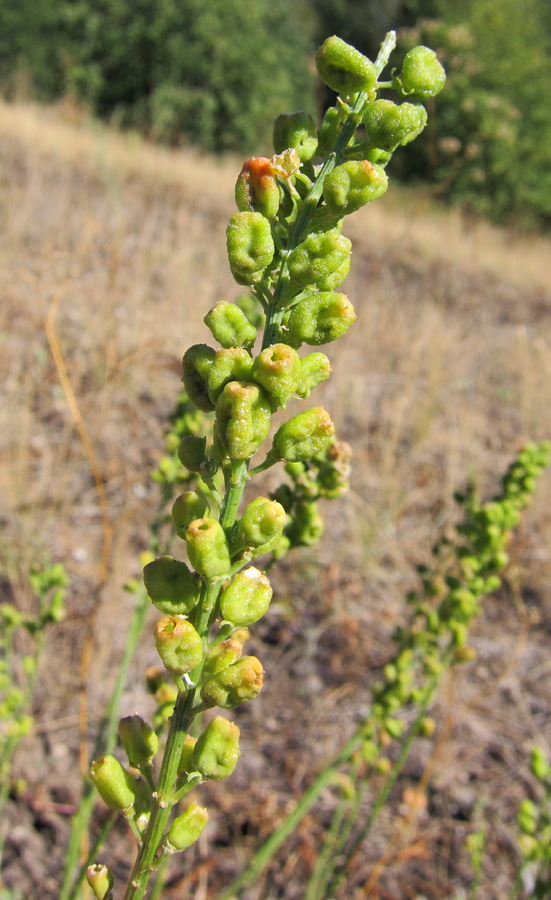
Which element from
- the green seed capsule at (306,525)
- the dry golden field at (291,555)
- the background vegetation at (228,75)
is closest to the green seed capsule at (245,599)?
the green seed capsule at (306,525)

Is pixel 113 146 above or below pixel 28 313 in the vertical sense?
above

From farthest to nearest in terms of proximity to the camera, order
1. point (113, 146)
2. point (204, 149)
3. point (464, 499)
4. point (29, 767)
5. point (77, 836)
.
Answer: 1. point (204, 149)
2. point (113, 146)
3. point (29, 767)
4. point (464, 499)
5. point (77, 836)

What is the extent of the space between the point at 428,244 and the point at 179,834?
35.8 feet

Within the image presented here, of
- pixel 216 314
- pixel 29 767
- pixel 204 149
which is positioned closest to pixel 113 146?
pixel 204 149

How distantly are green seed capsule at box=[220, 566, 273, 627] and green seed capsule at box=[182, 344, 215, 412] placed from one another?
195mm

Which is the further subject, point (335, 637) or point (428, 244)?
point (428, 244)

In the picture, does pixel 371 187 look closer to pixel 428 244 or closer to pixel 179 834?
pixel 179 834

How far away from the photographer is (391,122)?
0.73 meters

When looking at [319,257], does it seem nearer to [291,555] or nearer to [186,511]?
[186,511]

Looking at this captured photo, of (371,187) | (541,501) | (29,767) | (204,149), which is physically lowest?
→ (29,767)

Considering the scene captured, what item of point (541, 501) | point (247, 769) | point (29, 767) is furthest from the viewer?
point (541, 501)

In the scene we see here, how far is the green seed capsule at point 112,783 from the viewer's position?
74 cm

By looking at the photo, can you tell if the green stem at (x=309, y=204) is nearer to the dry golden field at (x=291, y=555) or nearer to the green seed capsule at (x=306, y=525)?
the green seed capsule at (x=306, y=525)

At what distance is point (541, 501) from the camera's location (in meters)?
3.64
